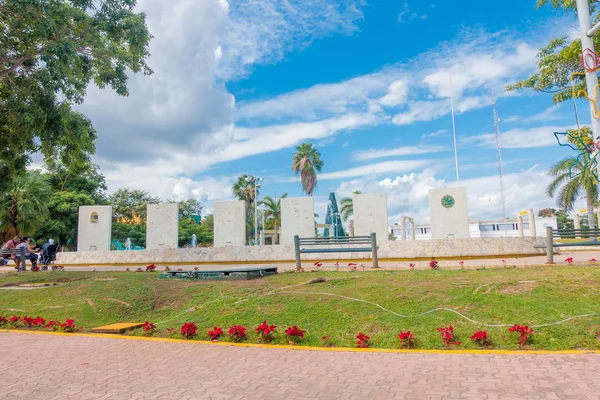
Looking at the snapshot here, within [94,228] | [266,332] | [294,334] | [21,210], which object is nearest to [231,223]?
[94,228]

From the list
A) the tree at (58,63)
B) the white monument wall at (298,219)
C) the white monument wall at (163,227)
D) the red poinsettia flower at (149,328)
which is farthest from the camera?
the white monument wall at (163,227)

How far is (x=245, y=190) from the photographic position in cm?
5894

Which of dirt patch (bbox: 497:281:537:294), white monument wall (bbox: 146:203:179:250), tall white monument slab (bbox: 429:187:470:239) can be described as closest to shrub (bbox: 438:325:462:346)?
dirt patch (bbox: 497:281:537:294)

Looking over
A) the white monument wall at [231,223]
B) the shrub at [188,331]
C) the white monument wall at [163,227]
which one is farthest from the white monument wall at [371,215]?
the shrub at [188,331]

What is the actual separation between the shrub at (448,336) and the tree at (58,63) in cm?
1092

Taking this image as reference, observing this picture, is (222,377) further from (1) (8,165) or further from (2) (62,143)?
(1) (8,165)

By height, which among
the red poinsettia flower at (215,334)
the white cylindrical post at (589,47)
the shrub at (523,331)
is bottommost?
the red poinsettia flower at (215,334)

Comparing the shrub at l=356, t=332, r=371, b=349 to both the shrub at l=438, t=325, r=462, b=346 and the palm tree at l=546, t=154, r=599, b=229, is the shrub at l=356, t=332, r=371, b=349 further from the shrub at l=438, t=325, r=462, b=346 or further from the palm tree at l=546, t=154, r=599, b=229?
the palm tree at l=546, t=154, r=599, b=229

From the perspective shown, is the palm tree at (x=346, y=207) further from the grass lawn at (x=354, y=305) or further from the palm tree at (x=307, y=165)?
the grass lawn at (x=354, y=305)

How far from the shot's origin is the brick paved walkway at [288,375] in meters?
3.92

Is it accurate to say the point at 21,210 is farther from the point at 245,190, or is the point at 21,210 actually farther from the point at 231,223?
the point at 245,190

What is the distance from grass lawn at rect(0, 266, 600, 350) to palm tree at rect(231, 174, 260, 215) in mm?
48261

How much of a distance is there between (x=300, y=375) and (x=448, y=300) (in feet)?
11.4

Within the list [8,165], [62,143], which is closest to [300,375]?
[62,143]
